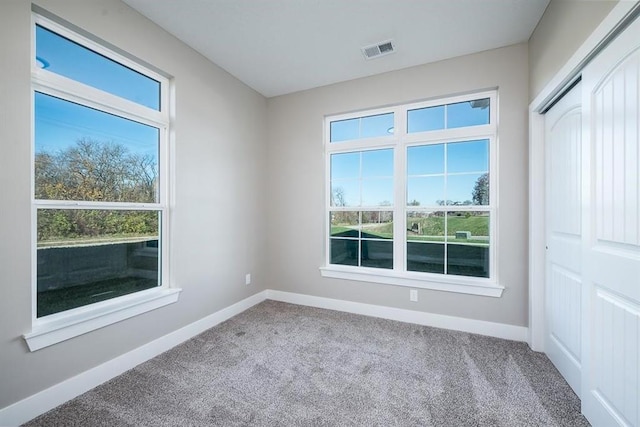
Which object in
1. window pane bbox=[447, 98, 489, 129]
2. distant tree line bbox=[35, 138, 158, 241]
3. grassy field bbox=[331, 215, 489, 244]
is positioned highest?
window pane bbox=[447, 98, 489, 129]

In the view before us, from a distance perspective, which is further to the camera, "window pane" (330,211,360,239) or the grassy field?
"window pane" (330,211,360,239)

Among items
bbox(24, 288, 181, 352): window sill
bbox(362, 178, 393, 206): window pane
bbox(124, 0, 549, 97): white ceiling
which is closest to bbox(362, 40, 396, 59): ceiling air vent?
bbox(124, 0, 549, 97): white ceiling

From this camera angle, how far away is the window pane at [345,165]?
11.1 feet

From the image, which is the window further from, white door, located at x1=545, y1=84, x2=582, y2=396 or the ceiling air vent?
the ceiling air vent

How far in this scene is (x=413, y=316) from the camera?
9.74ft

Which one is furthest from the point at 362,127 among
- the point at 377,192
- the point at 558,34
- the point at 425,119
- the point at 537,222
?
the point at 537,222

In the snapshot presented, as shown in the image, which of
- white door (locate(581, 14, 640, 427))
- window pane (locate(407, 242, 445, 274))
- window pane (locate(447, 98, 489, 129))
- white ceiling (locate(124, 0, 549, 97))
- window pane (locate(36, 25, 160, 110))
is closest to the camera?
white door (locate(581, 14, 640, 427))

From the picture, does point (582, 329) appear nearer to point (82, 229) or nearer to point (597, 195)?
point (597, 195)

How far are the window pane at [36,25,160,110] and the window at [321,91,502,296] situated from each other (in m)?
1.99

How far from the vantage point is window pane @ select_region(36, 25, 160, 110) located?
176 cm

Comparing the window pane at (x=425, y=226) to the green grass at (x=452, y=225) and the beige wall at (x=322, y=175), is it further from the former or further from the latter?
the beige wall at (x=322, y=175)

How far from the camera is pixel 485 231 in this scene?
109 inches

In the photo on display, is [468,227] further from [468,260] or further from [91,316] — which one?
[91,316]

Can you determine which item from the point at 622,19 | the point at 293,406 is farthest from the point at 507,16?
the point at 293,406
